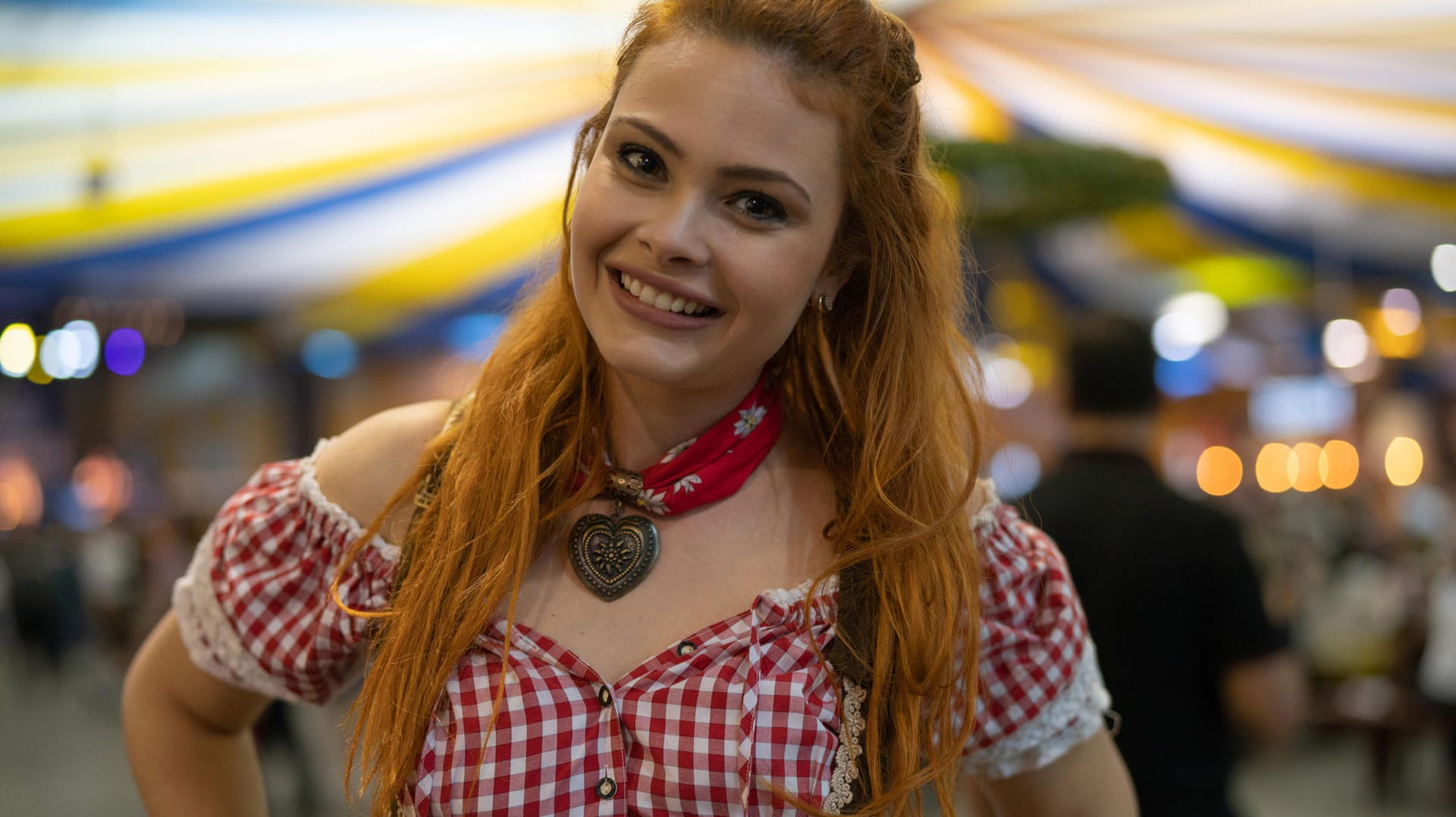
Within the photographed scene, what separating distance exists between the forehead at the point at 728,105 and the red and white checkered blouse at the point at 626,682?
1.34 ft

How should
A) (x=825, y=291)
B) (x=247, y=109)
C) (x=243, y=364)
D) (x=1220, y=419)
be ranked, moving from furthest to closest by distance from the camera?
1. (x=1220, y=419)
2. (x=243, y=364)
3. (x=247, y=109)
4. (x=825, y=291)

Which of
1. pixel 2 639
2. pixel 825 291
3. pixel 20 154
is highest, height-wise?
pixel 20 154

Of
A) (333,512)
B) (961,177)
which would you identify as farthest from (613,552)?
(961,177)

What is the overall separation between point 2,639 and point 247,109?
6610 millimetres

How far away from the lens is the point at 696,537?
1.17 metres

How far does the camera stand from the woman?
40.6 inches

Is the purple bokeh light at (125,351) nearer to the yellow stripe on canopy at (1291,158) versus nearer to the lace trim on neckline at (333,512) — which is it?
the yellow stripe on canopy at (1291,158)

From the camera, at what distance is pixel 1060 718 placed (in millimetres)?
1205

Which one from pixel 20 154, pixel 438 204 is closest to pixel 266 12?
pixel 20 154

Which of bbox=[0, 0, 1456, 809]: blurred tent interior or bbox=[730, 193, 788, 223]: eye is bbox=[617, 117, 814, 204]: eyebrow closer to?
bbox=[730, 193, 788, 223]: eye

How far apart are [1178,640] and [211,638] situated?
4.67ft

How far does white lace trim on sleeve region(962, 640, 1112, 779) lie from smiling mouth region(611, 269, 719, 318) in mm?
547

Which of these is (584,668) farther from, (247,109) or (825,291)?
(247,109)

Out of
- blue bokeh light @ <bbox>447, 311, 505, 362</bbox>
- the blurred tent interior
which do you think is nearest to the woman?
the blurred tent interior
